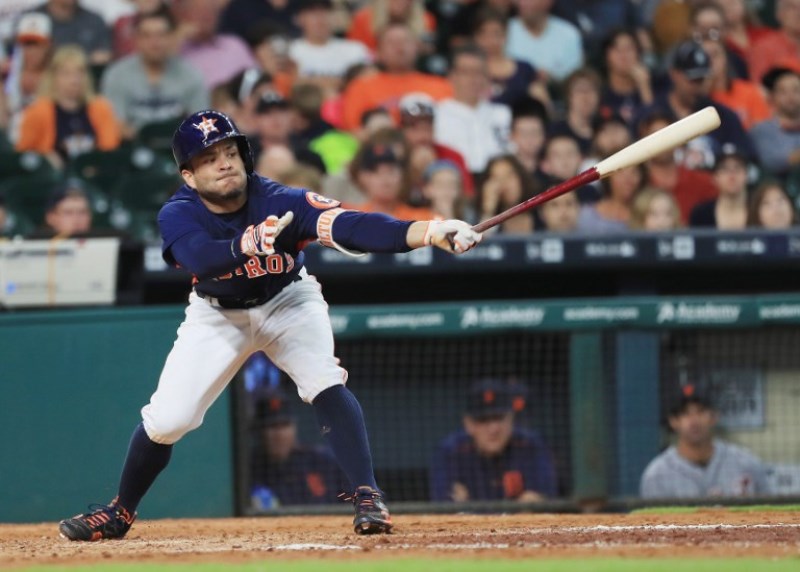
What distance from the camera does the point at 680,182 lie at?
8.39 m

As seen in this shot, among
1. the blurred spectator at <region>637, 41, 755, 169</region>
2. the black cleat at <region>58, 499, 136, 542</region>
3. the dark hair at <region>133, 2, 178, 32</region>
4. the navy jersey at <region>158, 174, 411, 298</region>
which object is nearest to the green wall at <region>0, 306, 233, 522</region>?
the black cleat at <region>58, 499, 136, 542</region>

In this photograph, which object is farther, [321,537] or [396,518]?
[396,518]

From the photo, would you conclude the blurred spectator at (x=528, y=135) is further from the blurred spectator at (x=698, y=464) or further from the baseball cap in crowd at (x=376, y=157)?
the blurred spectator at (x=698, y=464)

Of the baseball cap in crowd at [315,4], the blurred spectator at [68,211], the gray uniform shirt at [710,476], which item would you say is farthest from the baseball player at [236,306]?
the baseball cap in crowd at [315,4]

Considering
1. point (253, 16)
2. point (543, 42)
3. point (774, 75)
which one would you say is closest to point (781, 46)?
point (774, 75)

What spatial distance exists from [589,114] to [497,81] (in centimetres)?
71

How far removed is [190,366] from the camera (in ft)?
15.9

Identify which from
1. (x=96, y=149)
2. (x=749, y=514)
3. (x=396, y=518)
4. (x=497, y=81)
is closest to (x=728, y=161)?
(x=497, y=81)

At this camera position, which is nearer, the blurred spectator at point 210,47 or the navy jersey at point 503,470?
the navy jersey at point 503,470

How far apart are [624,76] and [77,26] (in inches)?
149

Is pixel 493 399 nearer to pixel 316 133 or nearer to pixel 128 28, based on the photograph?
pixel 316 133

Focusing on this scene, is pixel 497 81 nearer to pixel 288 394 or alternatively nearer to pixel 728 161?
pixel 728 161

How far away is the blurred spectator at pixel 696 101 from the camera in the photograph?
8.77 metres

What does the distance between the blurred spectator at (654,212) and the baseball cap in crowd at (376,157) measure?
142cm
